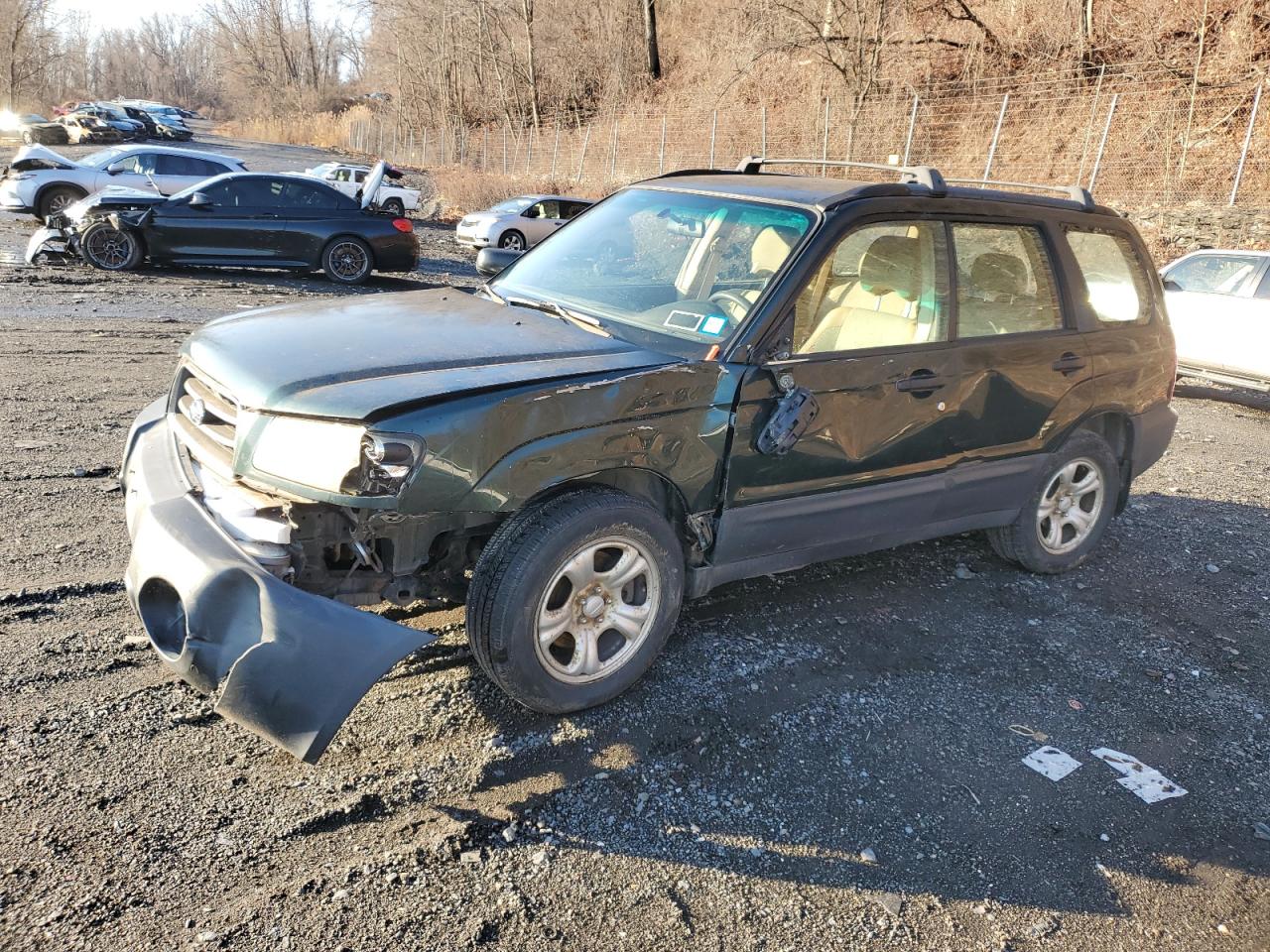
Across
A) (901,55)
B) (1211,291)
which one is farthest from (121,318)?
(901,55)

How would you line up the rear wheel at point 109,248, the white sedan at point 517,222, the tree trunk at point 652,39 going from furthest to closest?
the tree trunk at point 652,39 → the white sedan at point 517,222 → the rear wheel at point 109,248

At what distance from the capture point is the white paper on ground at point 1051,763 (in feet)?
11.2

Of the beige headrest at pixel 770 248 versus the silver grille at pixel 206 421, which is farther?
the beige headrest at pixel 770 248

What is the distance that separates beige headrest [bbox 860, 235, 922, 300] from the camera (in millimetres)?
4094

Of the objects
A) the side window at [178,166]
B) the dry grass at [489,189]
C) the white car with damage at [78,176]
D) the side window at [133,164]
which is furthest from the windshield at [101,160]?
the dry grass at [489,189]

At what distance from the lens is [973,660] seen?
416 cm

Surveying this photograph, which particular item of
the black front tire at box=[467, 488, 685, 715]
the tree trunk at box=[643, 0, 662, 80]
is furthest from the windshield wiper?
the tree trunk at box=[643, 0, 662, 80]

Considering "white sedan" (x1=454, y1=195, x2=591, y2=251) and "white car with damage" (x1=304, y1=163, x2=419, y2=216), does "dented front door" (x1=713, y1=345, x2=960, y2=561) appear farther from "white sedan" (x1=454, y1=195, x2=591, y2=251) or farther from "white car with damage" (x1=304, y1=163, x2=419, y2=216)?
"white car with damage" (x1=304, y1=163, x2=419, y2=216)

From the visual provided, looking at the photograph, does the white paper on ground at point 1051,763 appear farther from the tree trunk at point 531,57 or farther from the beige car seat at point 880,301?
the tree trunk at point 531,57

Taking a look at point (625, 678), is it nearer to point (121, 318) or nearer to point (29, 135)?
point (121, 318)

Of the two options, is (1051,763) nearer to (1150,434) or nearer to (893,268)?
(893,268)

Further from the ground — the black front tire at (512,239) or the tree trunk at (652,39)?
the tree trunk at (652,39)

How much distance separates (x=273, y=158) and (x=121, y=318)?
40174mm

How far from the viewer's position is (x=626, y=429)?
3254 millimetres
